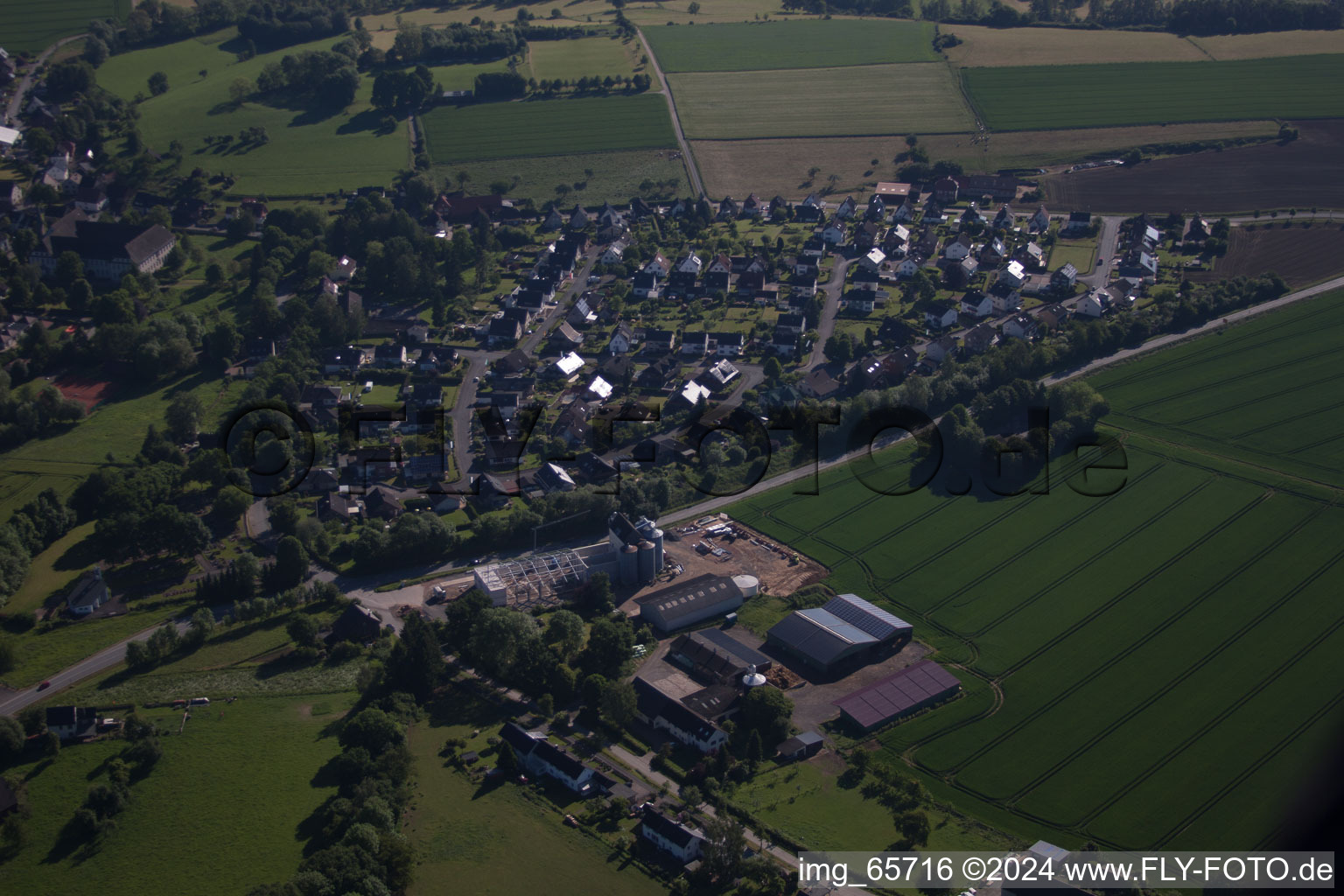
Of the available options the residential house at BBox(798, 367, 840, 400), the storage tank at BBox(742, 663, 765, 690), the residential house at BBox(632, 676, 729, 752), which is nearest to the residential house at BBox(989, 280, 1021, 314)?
the residential house at BBox(798, 367, 840, 400)

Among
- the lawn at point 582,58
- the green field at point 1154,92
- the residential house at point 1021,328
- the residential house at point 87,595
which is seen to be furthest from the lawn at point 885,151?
the residential house at point 87,595

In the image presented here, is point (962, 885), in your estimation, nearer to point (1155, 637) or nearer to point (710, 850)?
point (710, 850)

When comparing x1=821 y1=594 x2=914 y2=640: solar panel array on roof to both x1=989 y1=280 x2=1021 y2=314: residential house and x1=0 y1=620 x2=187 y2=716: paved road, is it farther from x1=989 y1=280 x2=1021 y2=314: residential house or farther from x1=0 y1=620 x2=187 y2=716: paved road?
x1=989 y1=280 x2=1021 y2=314: residential house

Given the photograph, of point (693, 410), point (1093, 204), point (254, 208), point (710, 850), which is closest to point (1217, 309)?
point (1093, 204)

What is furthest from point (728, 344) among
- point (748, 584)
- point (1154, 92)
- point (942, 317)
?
point (1154, 92)

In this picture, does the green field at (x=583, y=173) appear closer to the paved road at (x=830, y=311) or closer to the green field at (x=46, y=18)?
the paved road at (x=830, y=311)

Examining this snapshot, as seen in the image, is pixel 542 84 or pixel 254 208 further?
pixel 542 84
